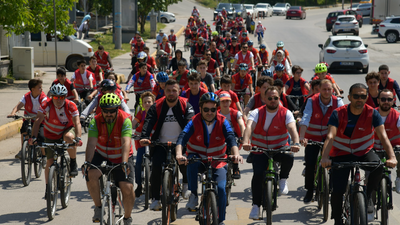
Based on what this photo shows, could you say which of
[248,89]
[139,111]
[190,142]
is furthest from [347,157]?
[248,89]

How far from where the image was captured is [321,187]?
750 cm

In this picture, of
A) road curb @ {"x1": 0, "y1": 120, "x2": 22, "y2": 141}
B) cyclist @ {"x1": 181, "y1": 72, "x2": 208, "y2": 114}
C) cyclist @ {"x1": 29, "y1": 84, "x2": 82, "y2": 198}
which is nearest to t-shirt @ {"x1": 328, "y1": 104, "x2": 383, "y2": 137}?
cyclist @ {"x1": 181, "y1": 72, "x2": 208, "y2": 114}

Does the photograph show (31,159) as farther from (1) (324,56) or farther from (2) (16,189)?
(1) (324,56)

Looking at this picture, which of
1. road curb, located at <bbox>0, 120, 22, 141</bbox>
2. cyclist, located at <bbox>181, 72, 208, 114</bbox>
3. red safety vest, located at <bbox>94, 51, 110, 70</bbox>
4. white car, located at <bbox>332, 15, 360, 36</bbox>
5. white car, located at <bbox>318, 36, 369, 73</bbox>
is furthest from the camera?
white car, located at <bbox>332, 15, 360, 36</bbox>

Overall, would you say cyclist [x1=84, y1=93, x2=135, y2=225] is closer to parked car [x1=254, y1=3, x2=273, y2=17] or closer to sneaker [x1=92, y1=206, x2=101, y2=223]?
sneaker [x1=92, y1=206, x2=101, y2=223]

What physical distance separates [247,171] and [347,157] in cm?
400

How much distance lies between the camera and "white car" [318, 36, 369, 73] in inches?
925

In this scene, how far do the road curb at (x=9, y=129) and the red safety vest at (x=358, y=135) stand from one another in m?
9.03

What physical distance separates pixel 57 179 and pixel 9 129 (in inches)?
234

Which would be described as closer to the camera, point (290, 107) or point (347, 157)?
point (347, 157)

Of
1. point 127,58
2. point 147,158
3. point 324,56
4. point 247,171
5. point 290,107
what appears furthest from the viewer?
point 127,58

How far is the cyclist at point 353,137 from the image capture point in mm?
6004

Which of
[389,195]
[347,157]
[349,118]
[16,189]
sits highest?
[349,118]

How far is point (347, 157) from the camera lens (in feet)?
20.5
